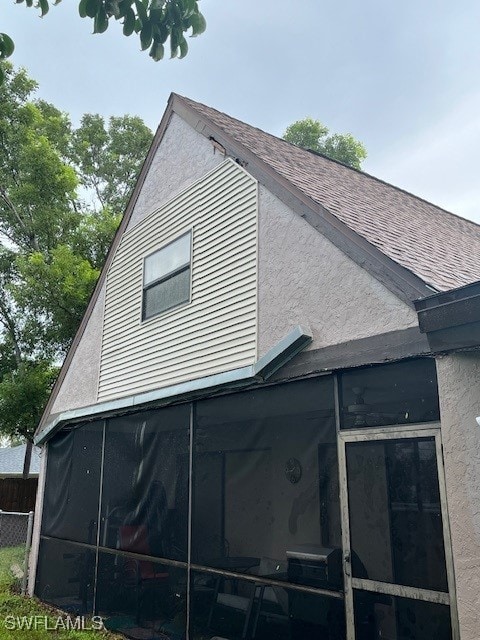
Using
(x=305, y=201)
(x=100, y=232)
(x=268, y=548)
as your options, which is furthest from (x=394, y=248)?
(x=100, y=232)

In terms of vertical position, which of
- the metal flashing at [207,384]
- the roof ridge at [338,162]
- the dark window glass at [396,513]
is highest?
the roof ridge at [338,162]

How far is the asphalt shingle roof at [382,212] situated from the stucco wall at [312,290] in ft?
0.92

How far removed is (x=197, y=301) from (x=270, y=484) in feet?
7.42

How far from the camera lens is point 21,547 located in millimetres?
14461

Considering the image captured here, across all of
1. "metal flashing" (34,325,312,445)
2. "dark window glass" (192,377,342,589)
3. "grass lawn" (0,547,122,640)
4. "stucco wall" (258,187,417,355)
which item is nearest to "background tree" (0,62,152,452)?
"grass lawn" (0,547,122,640)

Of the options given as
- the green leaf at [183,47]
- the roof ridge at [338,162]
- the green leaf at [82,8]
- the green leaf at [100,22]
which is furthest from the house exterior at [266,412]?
the green leaf at [82,8]

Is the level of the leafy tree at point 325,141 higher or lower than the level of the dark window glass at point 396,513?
higher

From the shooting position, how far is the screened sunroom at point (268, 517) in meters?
3.92

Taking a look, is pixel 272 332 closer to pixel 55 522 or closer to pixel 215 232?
pixel 215 232

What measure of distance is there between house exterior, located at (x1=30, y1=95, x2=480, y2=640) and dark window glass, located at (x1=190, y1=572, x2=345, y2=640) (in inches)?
0.8

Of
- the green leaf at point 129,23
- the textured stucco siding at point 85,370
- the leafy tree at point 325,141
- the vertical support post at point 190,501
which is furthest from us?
the leafy tree at point 325,141

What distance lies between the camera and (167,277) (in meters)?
7.54

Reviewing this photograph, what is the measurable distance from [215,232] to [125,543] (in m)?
3.84

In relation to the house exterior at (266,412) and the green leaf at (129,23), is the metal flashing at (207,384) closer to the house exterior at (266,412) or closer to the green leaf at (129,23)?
the house exterior at (266,412)
